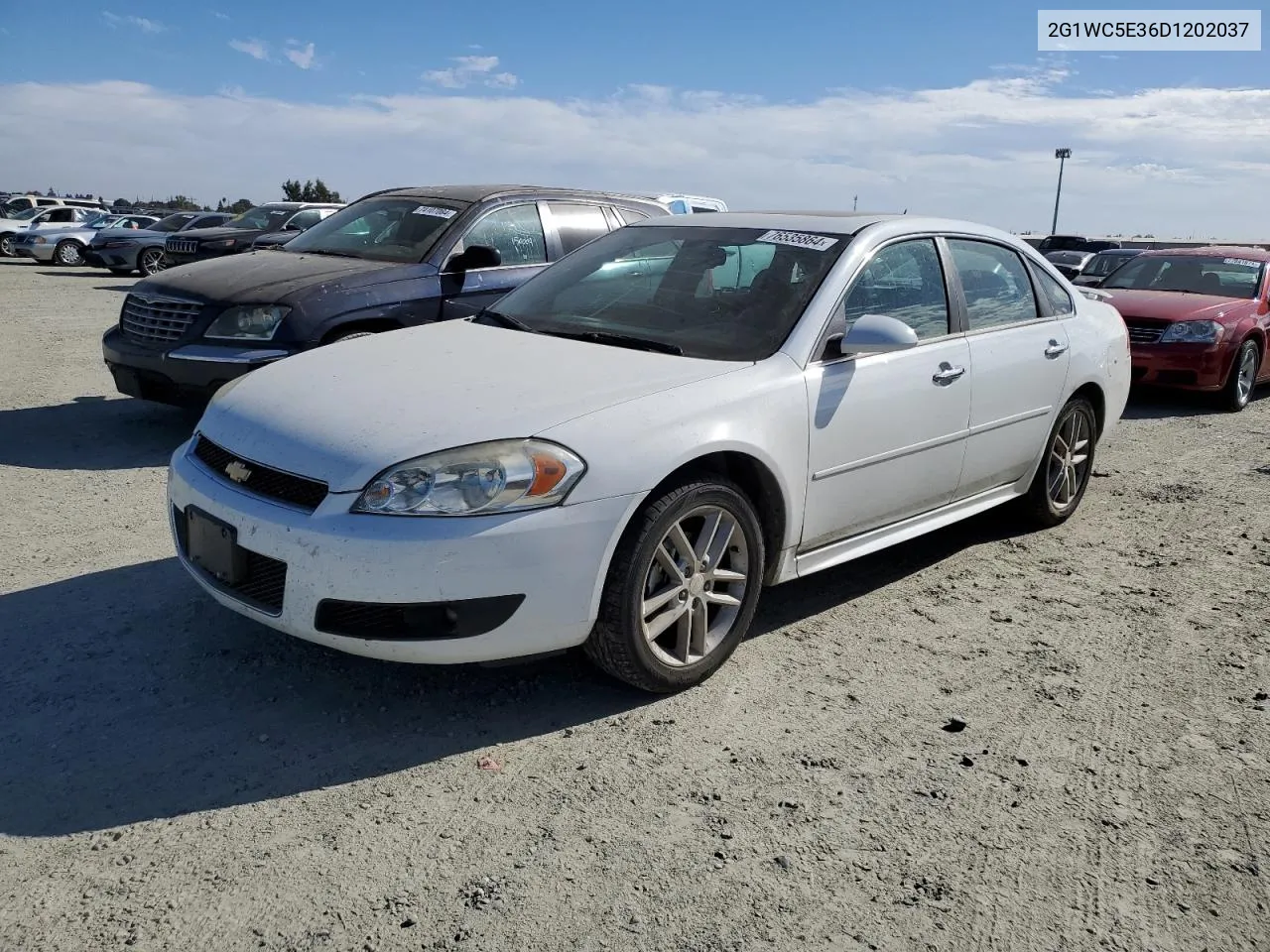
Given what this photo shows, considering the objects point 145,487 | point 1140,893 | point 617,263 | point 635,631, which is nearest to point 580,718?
point 635,631

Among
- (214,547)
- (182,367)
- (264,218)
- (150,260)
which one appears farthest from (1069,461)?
(150,260)

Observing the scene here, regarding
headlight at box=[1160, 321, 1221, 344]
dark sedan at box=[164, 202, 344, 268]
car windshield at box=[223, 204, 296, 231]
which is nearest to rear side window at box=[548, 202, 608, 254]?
headlight at box=[1160, 321, 1221, 344]

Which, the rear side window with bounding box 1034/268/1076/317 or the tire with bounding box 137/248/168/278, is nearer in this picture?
the rear side window with bounding box 1034/268/1076/317

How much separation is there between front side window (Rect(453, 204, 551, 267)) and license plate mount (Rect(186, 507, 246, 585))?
412cm

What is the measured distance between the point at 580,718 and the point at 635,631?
341 millimetres

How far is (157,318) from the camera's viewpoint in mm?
6828

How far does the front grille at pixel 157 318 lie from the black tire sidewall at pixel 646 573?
4376 mm

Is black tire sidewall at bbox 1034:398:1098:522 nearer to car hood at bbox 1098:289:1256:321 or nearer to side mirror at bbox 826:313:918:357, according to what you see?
side mirror at bbox 826:313:918:357

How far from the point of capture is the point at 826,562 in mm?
4121

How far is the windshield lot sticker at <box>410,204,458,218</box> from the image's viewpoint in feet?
24.6

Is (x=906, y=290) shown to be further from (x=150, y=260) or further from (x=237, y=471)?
(x=150, y=260)

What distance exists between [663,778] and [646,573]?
63 centimetres

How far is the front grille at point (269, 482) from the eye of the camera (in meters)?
3.22

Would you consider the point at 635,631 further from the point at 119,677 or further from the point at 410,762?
the point at 119,677
